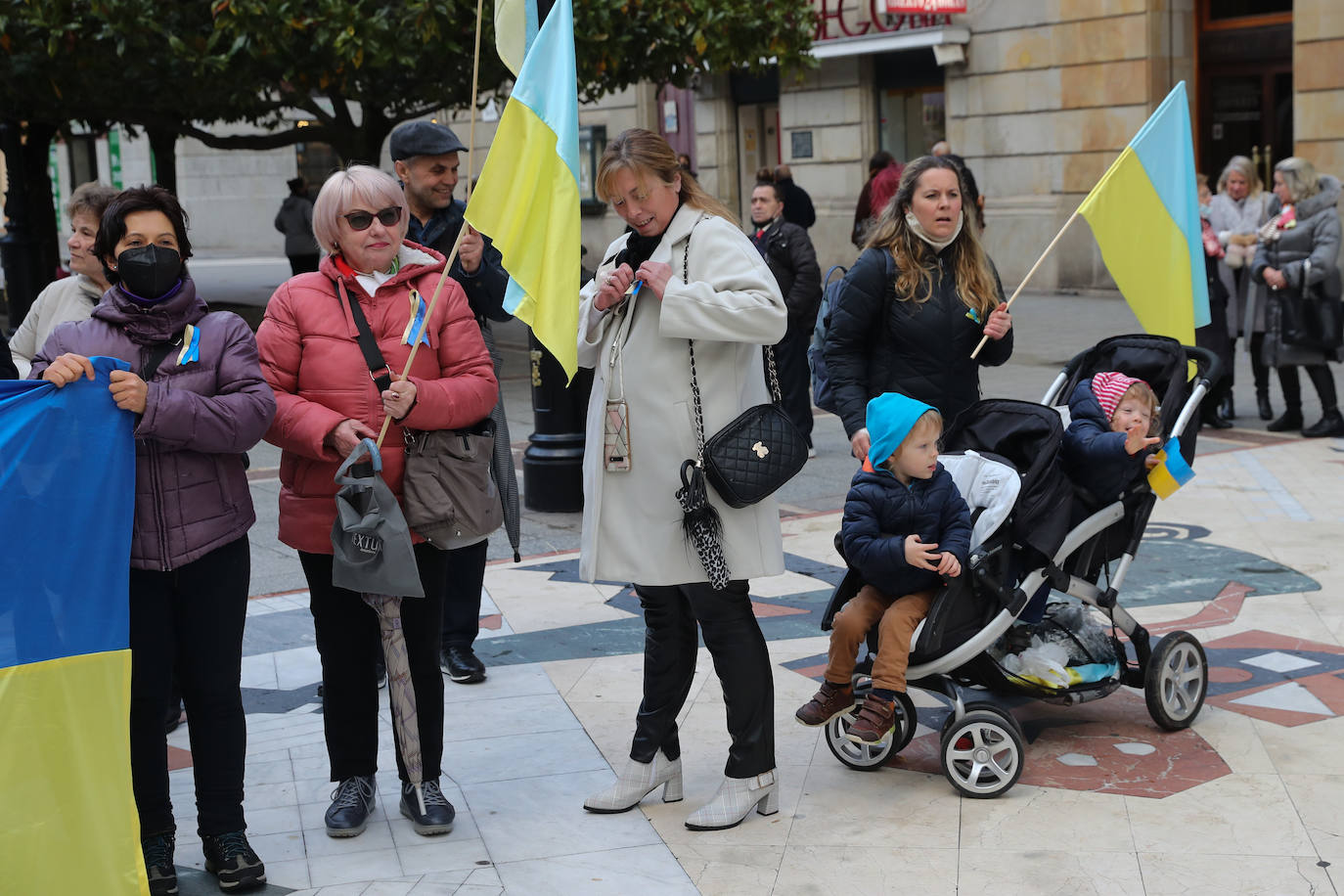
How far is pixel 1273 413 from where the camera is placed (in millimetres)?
11336

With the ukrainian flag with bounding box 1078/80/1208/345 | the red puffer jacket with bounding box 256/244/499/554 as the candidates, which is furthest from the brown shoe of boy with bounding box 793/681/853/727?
the ukrainian flag with bounding box 1078/80/1208/345

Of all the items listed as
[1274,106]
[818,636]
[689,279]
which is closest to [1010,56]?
[1274,106]

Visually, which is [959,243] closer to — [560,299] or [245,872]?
[560,299]

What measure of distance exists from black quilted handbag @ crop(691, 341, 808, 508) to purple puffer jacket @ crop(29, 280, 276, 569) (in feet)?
3.83

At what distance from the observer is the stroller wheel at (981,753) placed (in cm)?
451

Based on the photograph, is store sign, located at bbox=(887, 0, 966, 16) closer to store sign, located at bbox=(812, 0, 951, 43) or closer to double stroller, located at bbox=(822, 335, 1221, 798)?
store sign, located at bbox=(812, 0, 951, 43)

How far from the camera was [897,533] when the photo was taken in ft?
15.1

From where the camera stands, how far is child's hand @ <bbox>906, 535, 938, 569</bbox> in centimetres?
444

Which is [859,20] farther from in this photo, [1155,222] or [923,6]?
[1155,222]

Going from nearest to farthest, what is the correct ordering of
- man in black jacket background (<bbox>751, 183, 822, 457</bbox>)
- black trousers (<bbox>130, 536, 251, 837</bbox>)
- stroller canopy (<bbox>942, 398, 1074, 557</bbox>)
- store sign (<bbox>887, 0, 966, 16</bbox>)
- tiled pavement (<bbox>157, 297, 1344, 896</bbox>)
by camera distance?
black trousers (<bbox>130, 536, 251, 837</bbox>) → tiled pavement (<bbox>157, 297, 1344, 896</bbox>) → stroller canopy (<bbox>942, 398, 1074, 557</bbox>) → man in black jacket background (<bbox>751, 183, 822, 457</bbox>) → store sign (<bbox>887, 0, 966, 16</bbox>)

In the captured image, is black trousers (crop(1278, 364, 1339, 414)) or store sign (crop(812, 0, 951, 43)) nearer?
black trousers (crop(1278, 364, 1339, 414))

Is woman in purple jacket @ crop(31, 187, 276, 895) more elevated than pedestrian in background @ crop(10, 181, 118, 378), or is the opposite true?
pedestrian in background @ crop(10, 181, 118, 378)

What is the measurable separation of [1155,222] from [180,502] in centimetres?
340

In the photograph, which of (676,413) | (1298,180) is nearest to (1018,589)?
(676,413)
